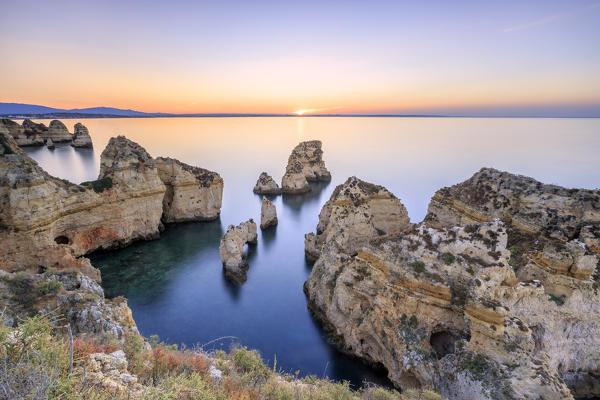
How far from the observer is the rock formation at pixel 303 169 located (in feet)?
144

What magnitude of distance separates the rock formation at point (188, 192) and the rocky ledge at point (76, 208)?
0.11 m

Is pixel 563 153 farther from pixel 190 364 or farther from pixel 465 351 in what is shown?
pixel 190 364

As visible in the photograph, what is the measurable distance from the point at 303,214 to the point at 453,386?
89.7 feet

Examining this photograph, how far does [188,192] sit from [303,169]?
82.9ft

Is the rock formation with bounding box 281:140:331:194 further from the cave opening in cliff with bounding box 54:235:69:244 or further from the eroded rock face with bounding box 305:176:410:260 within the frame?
the cave opening in cliff with bounding box 54:235:69:244

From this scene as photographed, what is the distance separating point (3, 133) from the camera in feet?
53.3

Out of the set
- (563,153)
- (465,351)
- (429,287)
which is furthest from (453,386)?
(563,153)

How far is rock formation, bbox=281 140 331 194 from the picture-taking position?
4384 centimetres

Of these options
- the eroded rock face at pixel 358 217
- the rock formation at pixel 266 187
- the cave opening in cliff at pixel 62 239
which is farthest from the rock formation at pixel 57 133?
the eroded rock face at pixel 358 217

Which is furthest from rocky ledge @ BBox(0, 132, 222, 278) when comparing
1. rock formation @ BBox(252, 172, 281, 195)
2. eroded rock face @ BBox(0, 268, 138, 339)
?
rock formation @ BBox(252, 172, 281, 195)

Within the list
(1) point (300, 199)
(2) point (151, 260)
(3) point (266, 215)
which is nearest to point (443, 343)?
(2) point (151, 260)

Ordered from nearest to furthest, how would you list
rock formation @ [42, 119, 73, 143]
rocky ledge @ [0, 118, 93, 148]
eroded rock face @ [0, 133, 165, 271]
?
1. eroded rock face @ [0, 133, 165, 271]
2. rocky ledge @ [0, 118, 93, 148]
3. rock formation @ [42, 119, 73, 143]

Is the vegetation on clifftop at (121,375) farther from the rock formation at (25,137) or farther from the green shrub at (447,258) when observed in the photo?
the rock formation at (25,137)

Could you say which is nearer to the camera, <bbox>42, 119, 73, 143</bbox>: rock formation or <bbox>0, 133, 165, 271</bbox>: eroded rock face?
<bbox>0, 133, 165, 271</bbox>: eroded rock face
